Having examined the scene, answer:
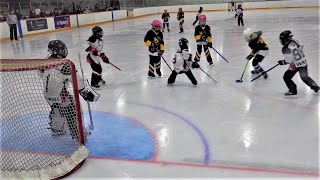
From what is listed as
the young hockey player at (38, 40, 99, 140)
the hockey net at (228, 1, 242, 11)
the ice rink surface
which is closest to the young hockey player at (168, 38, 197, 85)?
the ice rink surface

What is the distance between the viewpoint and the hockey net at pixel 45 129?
2885 millimetres

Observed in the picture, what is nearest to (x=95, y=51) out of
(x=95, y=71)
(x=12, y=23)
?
(x=95, y=71)

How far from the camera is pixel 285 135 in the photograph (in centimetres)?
342

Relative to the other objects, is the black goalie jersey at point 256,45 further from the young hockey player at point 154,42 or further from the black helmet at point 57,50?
the black helmet at point 57,50

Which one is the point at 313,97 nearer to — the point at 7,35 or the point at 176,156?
the point at 176,156

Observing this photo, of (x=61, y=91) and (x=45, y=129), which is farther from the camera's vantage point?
(x=45, y=129)

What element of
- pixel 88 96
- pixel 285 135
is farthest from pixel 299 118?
pixel 88 96

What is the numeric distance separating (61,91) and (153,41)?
9.35 feet

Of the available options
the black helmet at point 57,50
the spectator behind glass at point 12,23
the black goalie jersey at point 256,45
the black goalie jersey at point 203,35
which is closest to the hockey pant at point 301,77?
the black goalie jersey at point 256,45

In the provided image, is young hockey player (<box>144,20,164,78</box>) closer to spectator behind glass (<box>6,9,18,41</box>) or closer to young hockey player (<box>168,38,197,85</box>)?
young hockey player (<box>168,38,197,85</box>)

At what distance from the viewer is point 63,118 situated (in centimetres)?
354

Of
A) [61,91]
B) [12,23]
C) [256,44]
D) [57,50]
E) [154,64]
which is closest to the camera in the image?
[61,91]

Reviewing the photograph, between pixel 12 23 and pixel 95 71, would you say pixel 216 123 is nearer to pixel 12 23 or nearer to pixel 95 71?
pixel 95 71

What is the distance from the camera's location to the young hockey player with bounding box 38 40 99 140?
3213 millimetres
